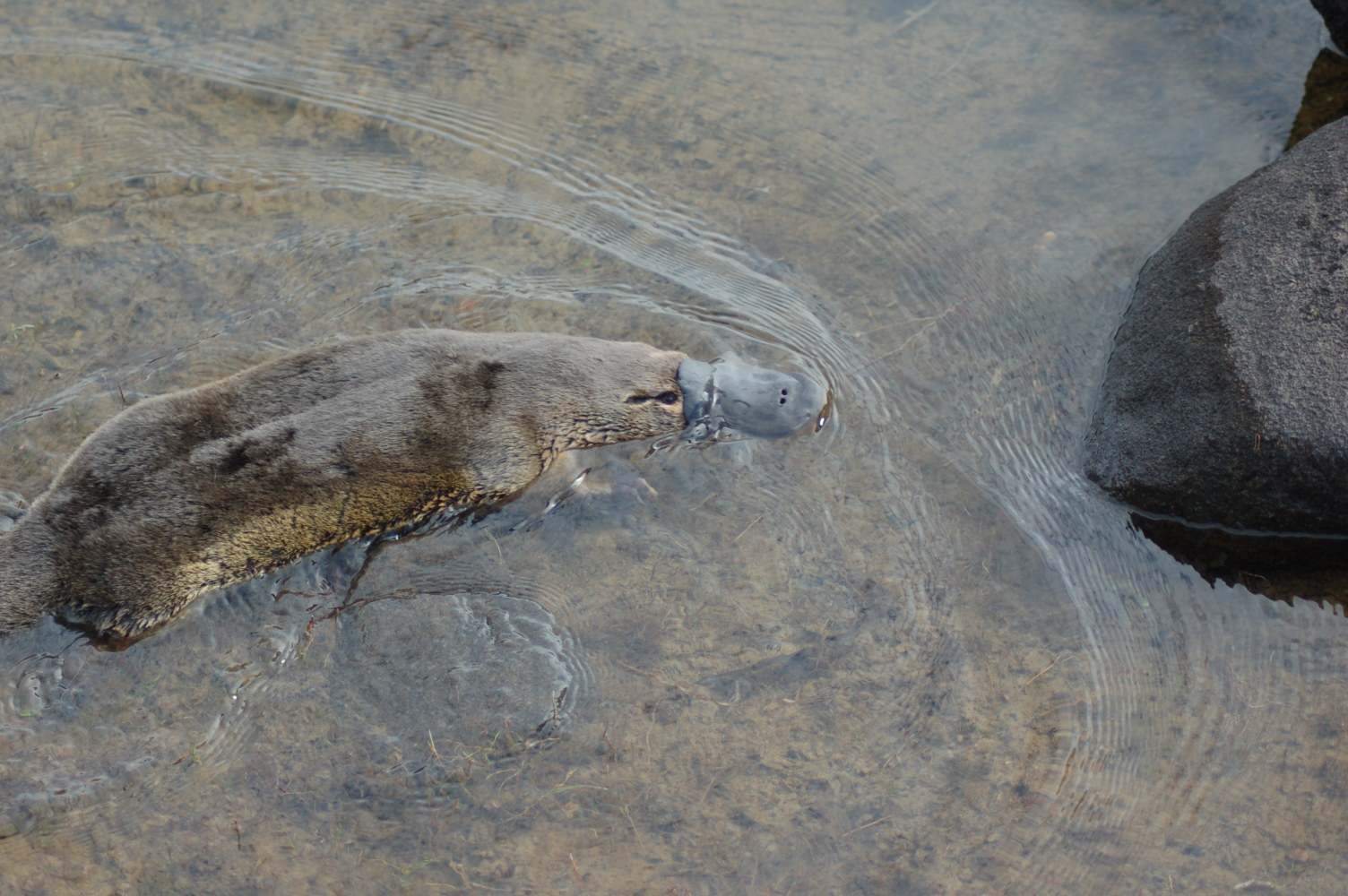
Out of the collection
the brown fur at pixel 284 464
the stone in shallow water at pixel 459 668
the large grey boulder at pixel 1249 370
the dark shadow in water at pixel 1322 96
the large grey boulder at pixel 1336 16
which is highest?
the large grey boulder at pixel 1336 16

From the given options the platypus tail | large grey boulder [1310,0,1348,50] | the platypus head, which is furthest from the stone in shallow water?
large grey boulder [1310,0,1348,50]

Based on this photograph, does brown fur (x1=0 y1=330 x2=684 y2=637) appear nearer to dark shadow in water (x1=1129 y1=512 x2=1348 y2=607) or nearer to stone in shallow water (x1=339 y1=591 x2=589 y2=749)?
stone in shallow water (x1=339 y1=591 x2=589 y2=749)

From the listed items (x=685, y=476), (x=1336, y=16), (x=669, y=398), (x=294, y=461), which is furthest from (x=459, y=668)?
(x=1336, y=16)

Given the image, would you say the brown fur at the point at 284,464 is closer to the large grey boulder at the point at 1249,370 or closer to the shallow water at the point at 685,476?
the shallow water at the point at 685,476

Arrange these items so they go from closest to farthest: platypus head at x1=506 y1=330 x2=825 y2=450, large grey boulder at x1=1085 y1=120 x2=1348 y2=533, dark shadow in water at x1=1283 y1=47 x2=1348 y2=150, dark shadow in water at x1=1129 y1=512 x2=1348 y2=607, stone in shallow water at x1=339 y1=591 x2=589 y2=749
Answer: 1. stone in shallow water at x1=339 y1=591 x2=589 y2=749
2. large grey boulder at x1=1085 y1=120 x2=1348 y2=533
3. dark shadow in water at x1=1129 y1=512 x2=1348 y2=607
4. platypus head at x1=506 y1=330 x2=825 y2=450
5. dark shadow in water at x1=1283 y1=47 x2=1348 y2=150

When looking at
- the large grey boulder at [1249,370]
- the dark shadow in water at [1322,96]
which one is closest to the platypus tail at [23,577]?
the large grey boulder at [1249,370]

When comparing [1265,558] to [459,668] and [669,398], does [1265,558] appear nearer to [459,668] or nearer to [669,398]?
[669,398]
